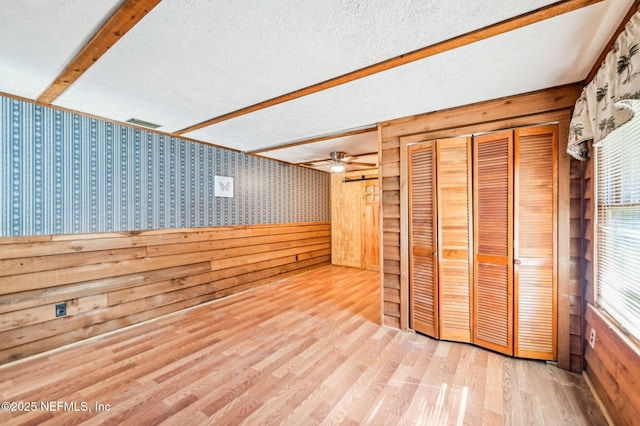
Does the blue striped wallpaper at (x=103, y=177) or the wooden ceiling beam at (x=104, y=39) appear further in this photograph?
the blue striped wallpaper at (x=103, y=177)

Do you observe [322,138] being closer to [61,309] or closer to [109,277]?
[109,277]

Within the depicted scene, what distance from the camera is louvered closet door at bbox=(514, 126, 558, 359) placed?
2096 millimetres

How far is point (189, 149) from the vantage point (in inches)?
141

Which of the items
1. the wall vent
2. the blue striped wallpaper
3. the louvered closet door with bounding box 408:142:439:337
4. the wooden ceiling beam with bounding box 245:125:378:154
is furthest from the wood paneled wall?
the wall vent

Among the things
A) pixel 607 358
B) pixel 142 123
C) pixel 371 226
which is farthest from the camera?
pixel 371 226

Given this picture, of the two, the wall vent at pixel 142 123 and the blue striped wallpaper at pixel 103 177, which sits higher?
the wall vent at pixel 142 123

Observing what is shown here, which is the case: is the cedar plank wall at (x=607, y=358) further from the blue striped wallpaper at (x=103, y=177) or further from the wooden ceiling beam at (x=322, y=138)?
the blue striped wallpaper at (x=103, y=177)

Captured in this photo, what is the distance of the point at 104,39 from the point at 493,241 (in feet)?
10.2

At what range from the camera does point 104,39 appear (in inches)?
58.9

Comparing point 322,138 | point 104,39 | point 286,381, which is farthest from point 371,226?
point 104,39

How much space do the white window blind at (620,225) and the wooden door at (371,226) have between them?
392 cm

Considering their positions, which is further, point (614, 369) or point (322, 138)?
point (322, 138)

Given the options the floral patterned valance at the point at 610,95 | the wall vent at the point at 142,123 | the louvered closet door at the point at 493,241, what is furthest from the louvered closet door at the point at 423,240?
the wall vent at the point at 142,123

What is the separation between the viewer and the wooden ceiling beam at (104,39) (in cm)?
128
